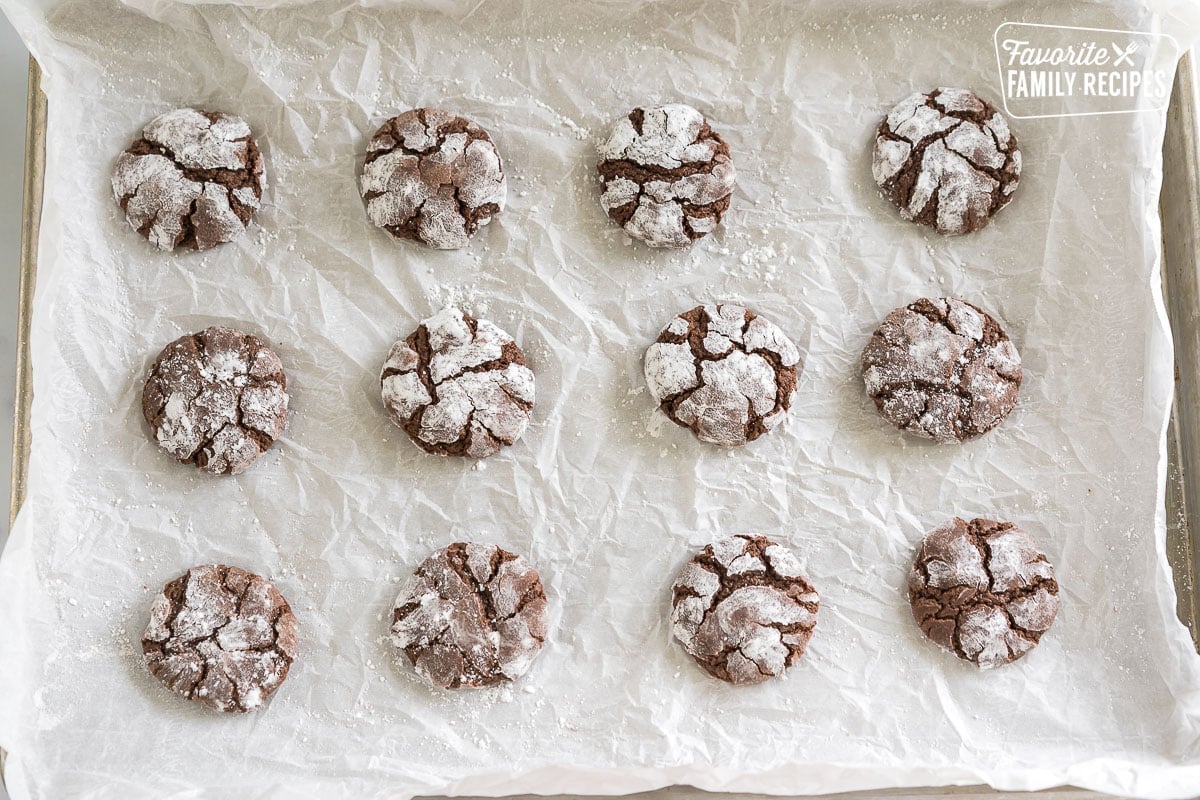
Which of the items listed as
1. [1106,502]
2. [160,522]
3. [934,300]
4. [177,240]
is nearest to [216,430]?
[160,522]

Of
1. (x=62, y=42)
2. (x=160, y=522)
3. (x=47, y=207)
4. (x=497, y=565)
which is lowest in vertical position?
(x=160, y=522)

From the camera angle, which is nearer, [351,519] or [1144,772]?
[1144,772]

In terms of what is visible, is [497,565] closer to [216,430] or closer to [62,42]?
[216,430]

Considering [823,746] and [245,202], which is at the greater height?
[245,202]

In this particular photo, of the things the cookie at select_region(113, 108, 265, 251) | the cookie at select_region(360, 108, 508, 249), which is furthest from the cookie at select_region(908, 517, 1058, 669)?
the cookie at select_region(113, 108, 265, 251)

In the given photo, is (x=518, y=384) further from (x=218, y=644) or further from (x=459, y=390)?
(x=218, y=644)

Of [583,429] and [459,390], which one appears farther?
[583,429]

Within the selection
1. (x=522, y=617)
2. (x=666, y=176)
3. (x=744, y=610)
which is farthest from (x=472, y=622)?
(x=666, y=176)

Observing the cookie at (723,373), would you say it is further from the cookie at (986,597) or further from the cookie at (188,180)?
the cookie at (188,180)
